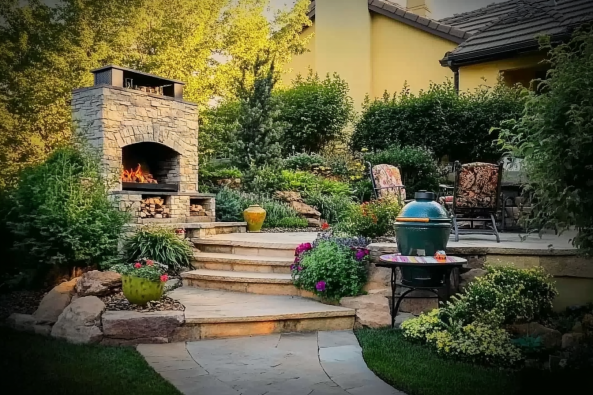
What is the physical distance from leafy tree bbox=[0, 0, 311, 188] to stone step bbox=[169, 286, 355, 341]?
2.47m

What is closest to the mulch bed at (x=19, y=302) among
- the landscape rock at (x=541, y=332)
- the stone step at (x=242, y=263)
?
the stone step at (x=242, y=263)

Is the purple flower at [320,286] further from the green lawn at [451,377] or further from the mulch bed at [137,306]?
the mulch bed at [137,306]

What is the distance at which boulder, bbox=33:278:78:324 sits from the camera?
4.38 meters

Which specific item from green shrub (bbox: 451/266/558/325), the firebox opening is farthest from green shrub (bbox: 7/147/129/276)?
green shrub (bbox: 451/266/558/325)

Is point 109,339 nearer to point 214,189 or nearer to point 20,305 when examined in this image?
point 20,305

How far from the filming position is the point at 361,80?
46.0 ft

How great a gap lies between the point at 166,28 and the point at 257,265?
6.86 m

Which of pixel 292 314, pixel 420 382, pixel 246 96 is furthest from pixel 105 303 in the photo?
pixel 246 96

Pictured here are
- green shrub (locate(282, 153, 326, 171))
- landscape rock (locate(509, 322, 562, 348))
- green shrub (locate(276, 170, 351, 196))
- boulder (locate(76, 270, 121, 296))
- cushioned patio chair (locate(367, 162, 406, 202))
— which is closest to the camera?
landscape rock (locate(509, 322, 562, 348))

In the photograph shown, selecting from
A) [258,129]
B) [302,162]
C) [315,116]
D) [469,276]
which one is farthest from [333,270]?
[315,116]

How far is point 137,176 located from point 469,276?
5006 millimetres

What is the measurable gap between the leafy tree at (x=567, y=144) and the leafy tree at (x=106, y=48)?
14.1 ft

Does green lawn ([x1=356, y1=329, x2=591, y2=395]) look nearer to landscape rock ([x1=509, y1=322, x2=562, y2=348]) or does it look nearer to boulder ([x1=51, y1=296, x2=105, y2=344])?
landscape rock ([x1=509, y1=322, x2=562, y2=348])

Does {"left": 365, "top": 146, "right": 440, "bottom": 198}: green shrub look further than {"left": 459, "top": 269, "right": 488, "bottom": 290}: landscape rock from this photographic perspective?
Yes
